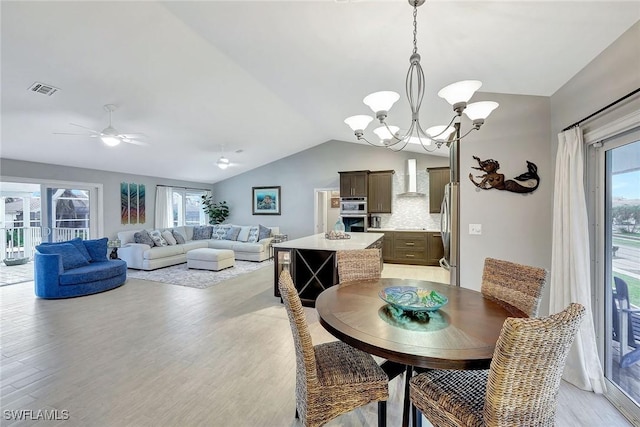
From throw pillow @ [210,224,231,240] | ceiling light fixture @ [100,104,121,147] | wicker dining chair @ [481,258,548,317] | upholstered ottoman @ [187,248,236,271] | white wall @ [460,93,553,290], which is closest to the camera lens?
wicker dining chair @ [481,258,548,317]

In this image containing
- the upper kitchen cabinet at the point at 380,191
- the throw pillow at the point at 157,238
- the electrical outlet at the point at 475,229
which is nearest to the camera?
the electrical outlet at the point at 475,229

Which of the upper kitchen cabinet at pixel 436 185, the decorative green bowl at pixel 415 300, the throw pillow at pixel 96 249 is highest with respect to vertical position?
the upper kitchen cabinet at pixel 436 185

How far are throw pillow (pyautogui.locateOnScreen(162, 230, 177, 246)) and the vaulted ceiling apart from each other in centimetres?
231

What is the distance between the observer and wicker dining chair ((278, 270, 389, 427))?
53.1 inches

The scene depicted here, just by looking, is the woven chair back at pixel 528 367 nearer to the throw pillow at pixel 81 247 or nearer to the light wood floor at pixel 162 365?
Answer: the light wood floor at pixel 162 365

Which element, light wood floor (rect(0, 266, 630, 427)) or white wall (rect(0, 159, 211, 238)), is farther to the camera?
white wall (rect(0, 159, 211, 238))

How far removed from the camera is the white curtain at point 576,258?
6.59 ft

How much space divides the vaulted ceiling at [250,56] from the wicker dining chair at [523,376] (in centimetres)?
171

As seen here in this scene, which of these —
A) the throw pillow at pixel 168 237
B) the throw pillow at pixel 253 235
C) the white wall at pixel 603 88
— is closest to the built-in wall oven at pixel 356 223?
the throw pillow at pixel 253 235

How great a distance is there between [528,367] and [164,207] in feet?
27.7

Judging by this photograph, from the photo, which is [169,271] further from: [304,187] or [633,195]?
[633,195]

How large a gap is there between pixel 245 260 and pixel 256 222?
6.47ft

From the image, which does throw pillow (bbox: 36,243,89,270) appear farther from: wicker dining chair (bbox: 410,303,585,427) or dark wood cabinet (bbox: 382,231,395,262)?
dark wood cabinet (bbox: 382,231,395,262)

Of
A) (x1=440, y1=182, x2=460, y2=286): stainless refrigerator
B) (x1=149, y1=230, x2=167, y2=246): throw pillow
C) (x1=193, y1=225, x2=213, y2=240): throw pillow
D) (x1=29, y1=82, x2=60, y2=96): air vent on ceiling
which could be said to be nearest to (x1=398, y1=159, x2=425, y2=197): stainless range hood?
(x1=440, y1=182, x2=460, y2=286): stainless refrigerator
